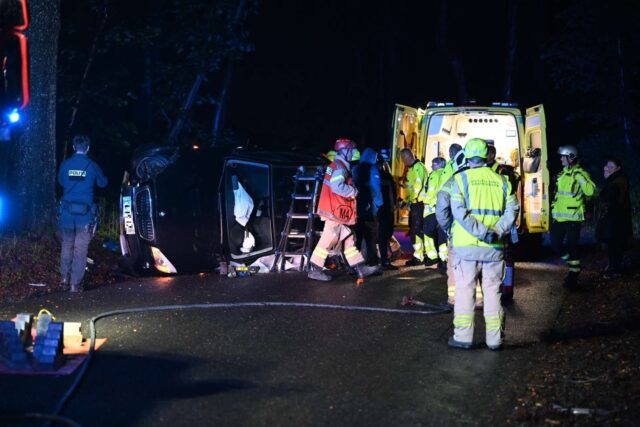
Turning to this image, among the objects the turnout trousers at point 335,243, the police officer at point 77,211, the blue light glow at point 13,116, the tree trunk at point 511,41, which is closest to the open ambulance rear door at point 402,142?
the turnout trousers at point 335,243

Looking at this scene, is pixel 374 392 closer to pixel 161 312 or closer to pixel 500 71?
pixel 161 312

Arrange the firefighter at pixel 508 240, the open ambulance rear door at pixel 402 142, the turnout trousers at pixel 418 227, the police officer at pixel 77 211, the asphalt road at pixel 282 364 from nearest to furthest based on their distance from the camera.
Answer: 1. the asphalt road at pixel 282 364
2. the firefighter at pixel 508 240
3. the police officer at pixel 77 211
4. the turnout trousers at pixel 418 227
5. the open ambulance rear door at pixel 402 142

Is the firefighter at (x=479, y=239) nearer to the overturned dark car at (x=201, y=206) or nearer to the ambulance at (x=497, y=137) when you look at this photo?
the overturned dark car at (x=201, y=206)

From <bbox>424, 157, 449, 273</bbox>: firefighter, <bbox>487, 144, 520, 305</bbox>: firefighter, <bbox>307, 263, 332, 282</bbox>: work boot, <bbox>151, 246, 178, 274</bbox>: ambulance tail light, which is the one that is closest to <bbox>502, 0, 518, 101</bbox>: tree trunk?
<bbox>424, 157, 449, 273</bbox>: firefighter

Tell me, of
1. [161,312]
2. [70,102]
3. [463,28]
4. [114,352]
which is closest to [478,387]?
[114,352]

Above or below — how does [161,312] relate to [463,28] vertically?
below

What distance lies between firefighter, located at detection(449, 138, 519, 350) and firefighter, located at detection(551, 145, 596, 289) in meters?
3.61

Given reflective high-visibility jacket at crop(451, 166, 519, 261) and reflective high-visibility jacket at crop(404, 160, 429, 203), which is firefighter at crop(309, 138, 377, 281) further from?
reflective high-visibility jacket at crop(451, 166, 519, 261)

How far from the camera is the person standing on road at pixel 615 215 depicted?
10984 millimetres

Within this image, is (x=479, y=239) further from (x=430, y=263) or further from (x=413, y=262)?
(x=413, y=262)

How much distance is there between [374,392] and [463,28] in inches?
1254

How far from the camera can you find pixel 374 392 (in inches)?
234

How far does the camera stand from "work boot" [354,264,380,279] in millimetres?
11134

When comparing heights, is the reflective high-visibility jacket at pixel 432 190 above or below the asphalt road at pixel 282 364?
above
